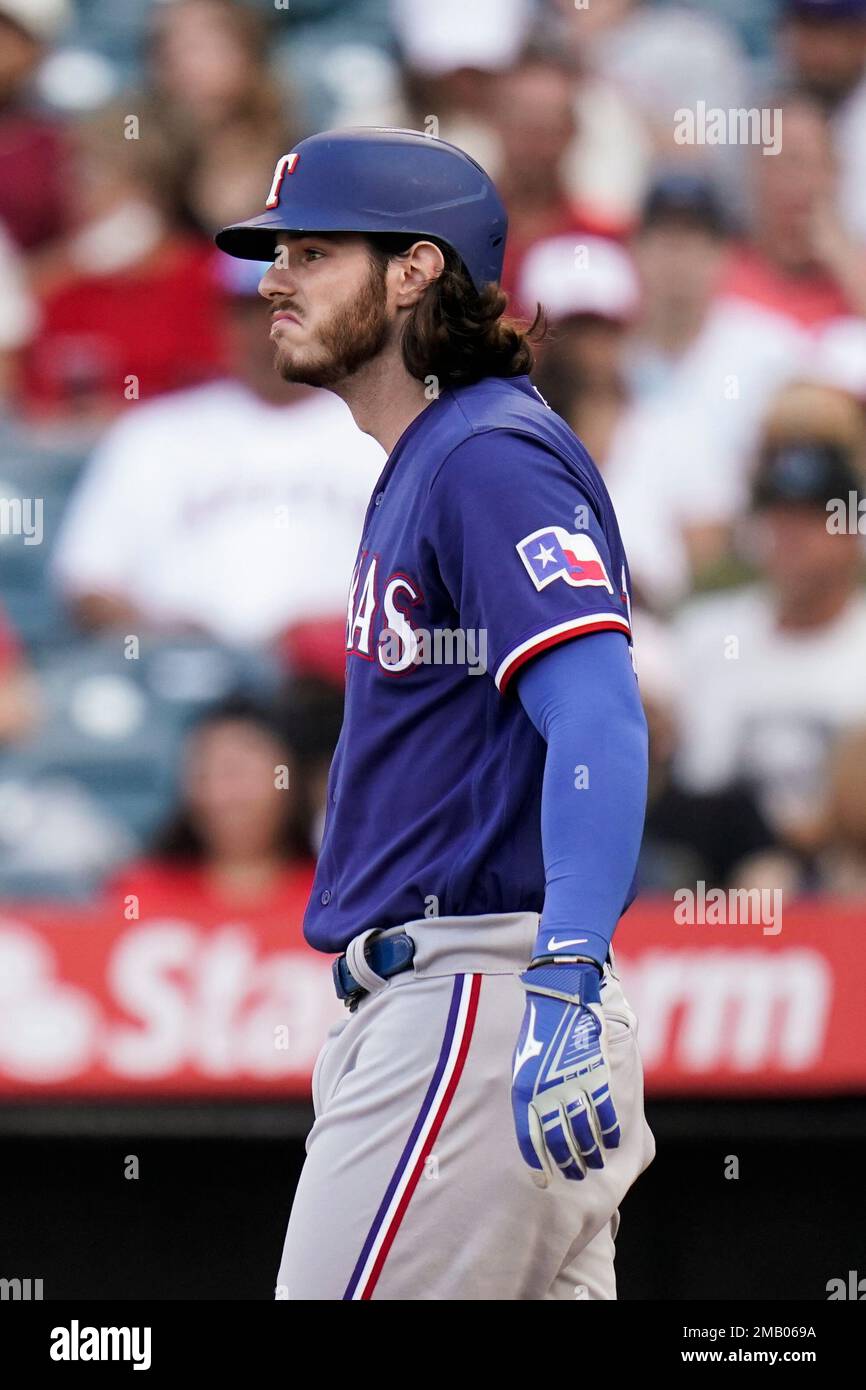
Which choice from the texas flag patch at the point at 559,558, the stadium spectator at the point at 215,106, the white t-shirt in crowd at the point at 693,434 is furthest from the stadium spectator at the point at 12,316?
the texas flag patch at the point at 559,558

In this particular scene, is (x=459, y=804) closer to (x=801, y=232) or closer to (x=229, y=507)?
(x=229, y=507)

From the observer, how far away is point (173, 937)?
446cm

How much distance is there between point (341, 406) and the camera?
4.71 m

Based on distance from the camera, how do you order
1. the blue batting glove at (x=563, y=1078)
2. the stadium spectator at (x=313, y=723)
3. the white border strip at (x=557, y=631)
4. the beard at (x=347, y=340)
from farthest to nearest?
the stadium spectator at (x=313, y=723) < the beard at (x=347, y=340) < the white border strip at (x=557, y=631) < the blue batting glove at (x=563, y=1078)

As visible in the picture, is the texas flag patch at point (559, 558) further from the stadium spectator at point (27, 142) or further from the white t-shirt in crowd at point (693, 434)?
the stadium spectator at point (27, 142)

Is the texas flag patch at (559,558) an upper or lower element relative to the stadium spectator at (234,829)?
upper

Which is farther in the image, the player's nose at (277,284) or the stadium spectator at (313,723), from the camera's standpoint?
the stadium spectator at (313,723)

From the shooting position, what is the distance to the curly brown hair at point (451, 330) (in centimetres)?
231

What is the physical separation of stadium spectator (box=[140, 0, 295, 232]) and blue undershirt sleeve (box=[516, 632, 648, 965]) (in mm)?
3007

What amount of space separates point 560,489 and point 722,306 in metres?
2.78

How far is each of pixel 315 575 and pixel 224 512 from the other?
0.89ft
